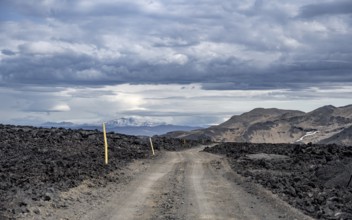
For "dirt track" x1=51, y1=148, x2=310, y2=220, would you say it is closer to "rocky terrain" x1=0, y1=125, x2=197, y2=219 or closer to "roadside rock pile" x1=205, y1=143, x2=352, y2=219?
"roadside rock pile" x1=205, y1=143, x2=352, y2=219

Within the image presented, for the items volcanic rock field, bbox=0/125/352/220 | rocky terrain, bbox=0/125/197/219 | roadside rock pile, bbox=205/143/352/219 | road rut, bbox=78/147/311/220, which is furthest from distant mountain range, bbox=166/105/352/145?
road rut, bbox=78/147/311/220

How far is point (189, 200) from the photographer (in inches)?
685

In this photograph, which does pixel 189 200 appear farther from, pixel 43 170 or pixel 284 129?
pixel 284 129

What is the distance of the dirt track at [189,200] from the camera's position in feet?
48.4

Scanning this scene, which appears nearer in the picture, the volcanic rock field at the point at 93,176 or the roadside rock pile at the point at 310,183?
the volcanic rock field at the point at 93,176

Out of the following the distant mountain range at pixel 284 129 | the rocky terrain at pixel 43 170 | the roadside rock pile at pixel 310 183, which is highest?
the rocky terrain at pixel 43 170

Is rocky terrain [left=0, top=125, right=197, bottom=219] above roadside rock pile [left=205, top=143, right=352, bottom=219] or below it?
above

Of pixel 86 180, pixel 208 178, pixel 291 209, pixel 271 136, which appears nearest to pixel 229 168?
pixel 208 178

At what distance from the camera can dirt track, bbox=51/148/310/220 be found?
14742 mm

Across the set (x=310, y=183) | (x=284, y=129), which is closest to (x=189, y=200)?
(x=310, y=183)

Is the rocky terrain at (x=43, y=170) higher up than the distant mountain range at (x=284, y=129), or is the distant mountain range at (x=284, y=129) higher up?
the rocky terrain at (x=43, y=170)

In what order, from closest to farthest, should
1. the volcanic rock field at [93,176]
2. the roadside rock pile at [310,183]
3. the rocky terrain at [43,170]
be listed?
the rocky terrain at [43,170] → the volcanic rock field at [93,176] → the roadside rock pile at [310,183]

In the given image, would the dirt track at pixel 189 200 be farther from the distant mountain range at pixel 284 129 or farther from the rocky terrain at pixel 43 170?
the distant mountain range at pixel 284 129

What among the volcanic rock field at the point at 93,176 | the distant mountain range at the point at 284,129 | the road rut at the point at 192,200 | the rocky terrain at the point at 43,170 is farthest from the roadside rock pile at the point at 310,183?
the distant mountain range at the point at 284,129
